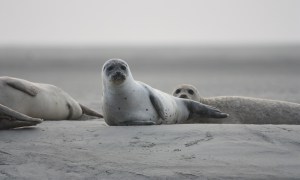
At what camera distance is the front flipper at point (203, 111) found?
710 cm

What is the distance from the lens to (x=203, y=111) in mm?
7133

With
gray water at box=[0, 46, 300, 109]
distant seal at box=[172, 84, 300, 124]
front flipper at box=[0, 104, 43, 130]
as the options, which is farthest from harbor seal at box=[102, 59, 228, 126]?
gray water at box=[0, 46, 300, 109]

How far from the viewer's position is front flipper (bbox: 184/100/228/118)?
7102 mm

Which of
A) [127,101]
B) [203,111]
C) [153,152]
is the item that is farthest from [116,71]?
[153,152]

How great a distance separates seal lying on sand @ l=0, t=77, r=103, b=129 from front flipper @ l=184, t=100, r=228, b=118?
4.89 ft

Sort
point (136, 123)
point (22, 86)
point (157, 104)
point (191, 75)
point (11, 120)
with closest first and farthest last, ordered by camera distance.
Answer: point (11, 120) → point (136, 123) → point (157, 104) → point (22, 86) → point (191, 75)

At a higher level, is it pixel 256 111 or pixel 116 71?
pixel 116 71

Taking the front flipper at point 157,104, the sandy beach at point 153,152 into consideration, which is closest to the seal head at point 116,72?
the front flipper at point 157,104

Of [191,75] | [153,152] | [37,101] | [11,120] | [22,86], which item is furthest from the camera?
[191,75]

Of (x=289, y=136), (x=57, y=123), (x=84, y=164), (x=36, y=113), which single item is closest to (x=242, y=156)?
(x=289, y=136)

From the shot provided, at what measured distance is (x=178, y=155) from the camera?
15.9ft

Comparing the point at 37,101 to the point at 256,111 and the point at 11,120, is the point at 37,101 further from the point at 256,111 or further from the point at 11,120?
the point at 256,111

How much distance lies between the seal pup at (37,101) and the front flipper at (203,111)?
1.49m

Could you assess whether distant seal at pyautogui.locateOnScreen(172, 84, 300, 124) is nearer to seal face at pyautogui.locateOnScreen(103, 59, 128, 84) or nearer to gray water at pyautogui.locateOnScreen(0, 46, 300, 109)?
seal face at pyautogui.locateOnScreen(103, 59, 128, 84)
